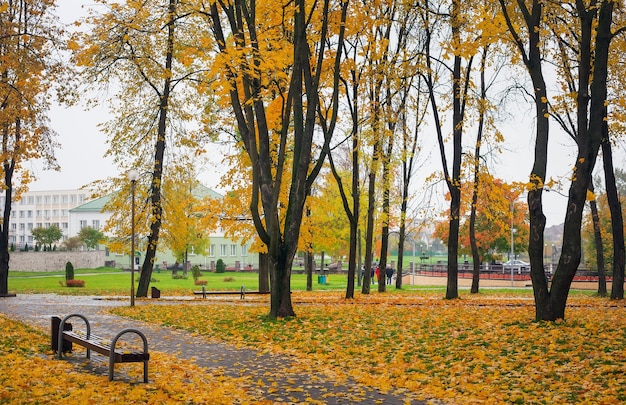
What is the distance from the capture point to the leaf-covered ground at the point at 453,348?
8.68 metres

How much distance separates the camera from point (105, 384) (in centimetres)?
885

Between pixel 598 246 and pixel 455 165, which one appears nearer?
pixel 455 165

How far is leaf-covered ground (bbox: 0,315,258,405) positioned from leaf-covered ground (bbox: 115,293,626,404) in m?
1.87

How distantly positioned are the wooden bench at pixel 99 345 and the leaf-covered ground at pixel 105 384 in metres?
0.25

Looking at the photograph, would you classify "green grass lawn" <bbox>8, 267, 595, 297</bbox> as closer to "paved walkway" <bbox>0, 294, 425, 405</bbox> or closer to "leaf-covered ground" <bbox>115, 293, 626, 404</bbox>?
"leaf-covered ground" <bbox>115, 293, 626, 404</bbox>

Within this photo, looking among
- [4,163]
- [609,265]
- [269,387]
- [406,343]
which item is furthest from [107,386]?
[609,265]

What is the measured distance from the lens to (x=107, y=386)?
343 inches

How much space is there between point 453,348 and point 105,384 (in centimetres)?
565

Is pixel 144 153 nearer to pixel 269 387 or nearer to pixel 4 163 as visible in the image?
pixel 4 163

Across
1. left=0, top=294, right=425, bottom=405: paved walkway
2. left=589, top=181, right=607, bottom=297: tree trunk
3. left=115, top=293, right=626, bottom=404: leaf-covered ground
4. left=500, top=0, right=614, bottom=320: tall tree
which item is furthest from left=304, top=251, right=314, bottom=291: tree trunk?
left=500, top=0, right=614, bottom=320: tall tree

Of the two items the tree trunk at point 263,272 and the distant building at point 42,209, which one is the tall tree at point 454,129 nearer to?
the tree trunk at point 263,272

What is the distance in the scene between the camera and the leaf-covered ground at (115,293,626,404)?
8.68m

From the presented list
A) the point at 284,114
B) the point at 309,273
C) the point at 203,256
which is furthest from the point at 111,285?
the point at 203,256

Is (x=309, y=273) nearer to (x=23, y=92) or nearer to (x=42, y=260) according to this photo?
(x=23, y=92)
